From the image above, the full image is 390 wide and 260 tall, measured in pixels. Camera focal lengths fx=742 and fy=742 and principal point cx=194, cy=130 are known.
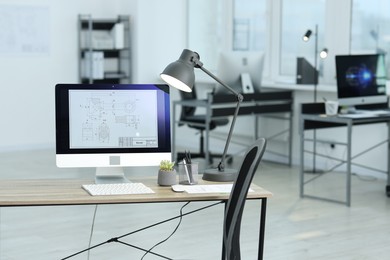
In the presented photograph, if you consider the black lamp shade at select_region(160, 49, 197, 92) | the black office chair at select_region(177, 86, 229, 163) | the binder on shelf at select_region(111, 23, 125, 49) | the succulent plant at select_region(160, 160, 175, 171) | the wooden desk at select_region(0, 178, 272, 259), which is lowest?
the black office chair at select_region(177, 86, 229, 163)

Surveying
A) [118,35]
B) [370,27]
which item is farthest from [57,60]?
[370,27]

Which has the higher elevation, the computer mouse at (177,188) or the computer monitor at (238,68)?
the computer monitor at (238,68)

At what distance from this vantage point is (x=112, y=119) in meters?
3.48

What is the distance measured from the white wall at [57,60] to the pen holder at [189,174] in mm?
5832

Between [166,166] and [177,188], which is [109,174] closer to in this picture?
[166,166]

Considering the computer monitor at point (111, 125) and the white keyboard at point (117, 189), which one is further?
the computer monitor at point (111, 125)

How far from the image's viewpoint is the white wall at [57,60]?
8.85m

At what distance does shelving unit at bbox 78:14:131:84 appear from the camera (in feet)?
30.1

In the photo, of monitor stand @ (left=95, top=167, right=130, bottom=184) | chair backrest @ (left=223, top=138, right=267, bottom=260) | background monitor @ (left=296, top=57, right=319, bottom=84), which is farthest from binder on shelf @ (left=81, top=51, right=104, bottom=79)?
chair backrest @ (left=223, top=138, right=267, bottom=260)

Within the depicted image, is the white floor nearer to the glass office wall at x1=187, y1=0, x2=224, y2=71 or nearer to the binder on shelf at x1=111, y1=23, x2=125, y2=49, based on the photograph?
the glass office wall at x1=187, y1=0, x2=224, y2=71

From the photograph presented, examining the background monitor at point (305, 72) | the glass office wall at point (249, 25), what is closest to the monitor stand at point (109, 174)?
the background monitor at point (305, 72)

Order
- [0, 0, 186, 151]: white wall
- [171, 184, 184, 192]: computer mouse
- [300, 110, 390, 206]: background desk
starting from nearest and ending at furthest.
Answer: [171, 184, 184, 192]: computer mouse → [300, 110, 390, 206]: background desk → [0, 0, 186, 151]: white wall

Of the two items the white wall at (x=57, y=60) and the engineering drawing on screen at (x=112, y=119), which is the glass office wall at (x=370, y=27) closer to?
the white wall at (x=57, y=60)

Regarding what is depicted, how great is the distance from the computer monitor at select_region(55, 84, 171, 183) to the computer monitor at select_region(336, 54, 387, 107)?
3043 millimetres
